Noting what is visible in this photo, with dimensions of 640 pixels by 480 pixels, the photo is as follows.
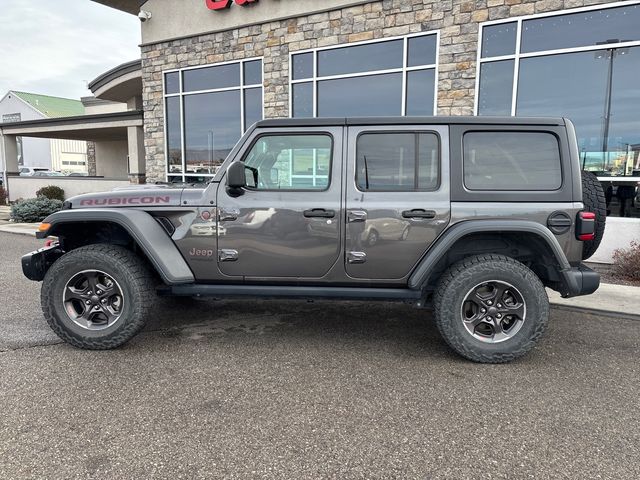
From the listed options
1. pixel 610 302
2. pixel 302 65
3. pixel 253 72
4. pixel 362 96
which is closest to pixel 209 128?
pixel 253 72

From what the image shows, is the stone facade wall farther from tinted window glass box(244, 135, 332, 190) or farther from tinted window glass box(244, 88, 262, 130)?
tinted window glass box(244, 135, 332, 190)

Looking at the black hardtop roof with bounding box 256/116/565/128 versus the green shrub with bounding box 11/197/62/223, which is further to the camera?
the green shrub with bounding box 11/197/62/223

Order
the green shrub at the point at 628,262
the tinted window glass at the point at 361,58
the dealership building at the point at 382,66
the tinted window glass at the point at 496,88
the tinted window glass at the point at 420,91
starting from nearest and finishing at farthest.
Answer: the green shrub at the point at 628,262 < the dealership building at the point at 382,66 < the tinted window glass at the point at 496,88 < the tinted window glass at the point at 420,91 < the tinted window glass at the point at 361,58

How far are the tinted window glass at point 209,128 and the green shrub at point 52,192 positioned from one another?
7330 mm

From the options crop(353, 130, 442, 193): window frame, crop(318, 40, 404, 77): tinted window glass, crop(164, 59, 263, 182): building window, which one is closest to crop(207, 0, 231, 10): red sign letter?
crop(164, 59, 263, 182): building window

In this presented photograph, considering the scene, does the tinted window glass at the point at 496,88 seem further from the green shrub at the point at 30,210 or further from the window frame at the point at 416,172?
the green shrub at the point at 30,210

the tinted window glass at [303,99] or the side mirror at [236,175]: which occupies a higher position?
the tinted window glass at [303,99]

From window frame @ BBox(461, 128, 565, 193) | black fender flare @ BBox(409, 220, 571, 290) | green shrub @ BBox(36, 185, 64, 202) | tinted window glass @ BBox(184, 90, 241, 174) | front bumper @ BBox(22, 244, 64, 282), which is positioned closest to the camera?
black fender flare @ BBox(409, 220, 571, 290)

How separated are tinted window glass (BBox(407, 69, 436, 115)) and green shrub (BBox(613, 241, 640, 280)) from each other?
13.4 ft

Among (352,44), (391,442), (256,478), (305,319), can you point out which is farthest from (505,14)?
(256,478)

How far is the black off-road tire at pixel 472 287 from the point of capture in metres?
3.40

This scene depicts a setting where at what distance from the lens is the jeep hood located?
3662mm

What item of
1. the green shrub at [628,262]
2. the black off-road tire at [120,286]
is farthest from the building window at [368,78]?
the black off-road tire at [120,286]

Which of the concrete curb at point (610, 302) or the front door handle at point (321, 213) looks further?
the concrete curb at point (610, 302)
